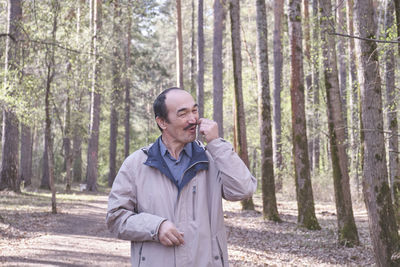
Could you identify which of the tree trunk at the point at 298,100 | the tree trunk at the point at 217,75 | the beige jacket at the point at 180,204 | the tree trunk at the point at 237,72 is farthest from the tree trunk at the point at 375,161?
the tree trunk at the point at 217,75

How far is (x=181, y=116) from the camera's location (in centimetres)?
300

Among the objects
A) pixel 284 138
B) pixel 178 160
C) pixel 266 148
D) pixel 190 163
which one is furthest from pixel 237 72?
pixel 190 163

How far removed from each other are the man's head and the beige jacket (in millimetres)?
155

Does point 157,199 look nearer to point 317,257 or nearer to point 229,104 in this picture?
point 317,257

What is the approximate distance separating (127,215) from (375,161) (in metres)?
4.69

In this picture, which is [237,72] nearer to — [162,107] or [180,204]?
[162,107]

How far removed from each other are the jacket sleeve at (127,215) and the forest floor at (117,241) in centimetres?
594

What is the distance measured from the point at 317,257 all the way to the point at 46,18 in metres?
10.3

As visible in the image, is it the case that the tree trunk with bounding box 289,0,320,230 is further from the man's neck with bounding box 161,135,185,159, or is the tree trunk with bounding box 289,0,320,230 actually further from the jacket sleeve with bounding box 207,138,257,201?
the jacket sleeve with bounding box 207,138,257,201

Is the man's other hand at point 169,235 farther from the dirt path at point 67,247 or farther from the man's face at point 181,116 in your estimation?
the dirt path at point 67,247

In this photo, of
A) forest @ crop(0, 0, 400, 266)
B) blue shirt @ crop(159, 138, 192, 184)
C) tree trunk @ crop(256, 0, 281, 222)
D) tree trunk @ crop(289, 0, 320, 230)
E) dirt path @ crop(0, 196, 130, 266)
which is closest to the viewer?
blue shirt @ crop(159, 138, 192, 184)

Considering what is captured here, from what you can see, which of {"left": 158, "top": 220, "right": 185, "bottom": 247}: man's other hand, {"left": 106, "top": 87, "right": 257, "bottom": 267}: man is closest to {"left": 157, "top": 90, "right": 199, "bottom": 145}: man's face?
{"left": 106, "top": 87, "right": 257, "bottom": 267}: man

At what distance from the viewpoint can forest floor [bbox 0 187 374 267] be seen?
29.0 feet

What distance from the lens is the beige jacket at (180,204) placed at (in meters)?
2.76
